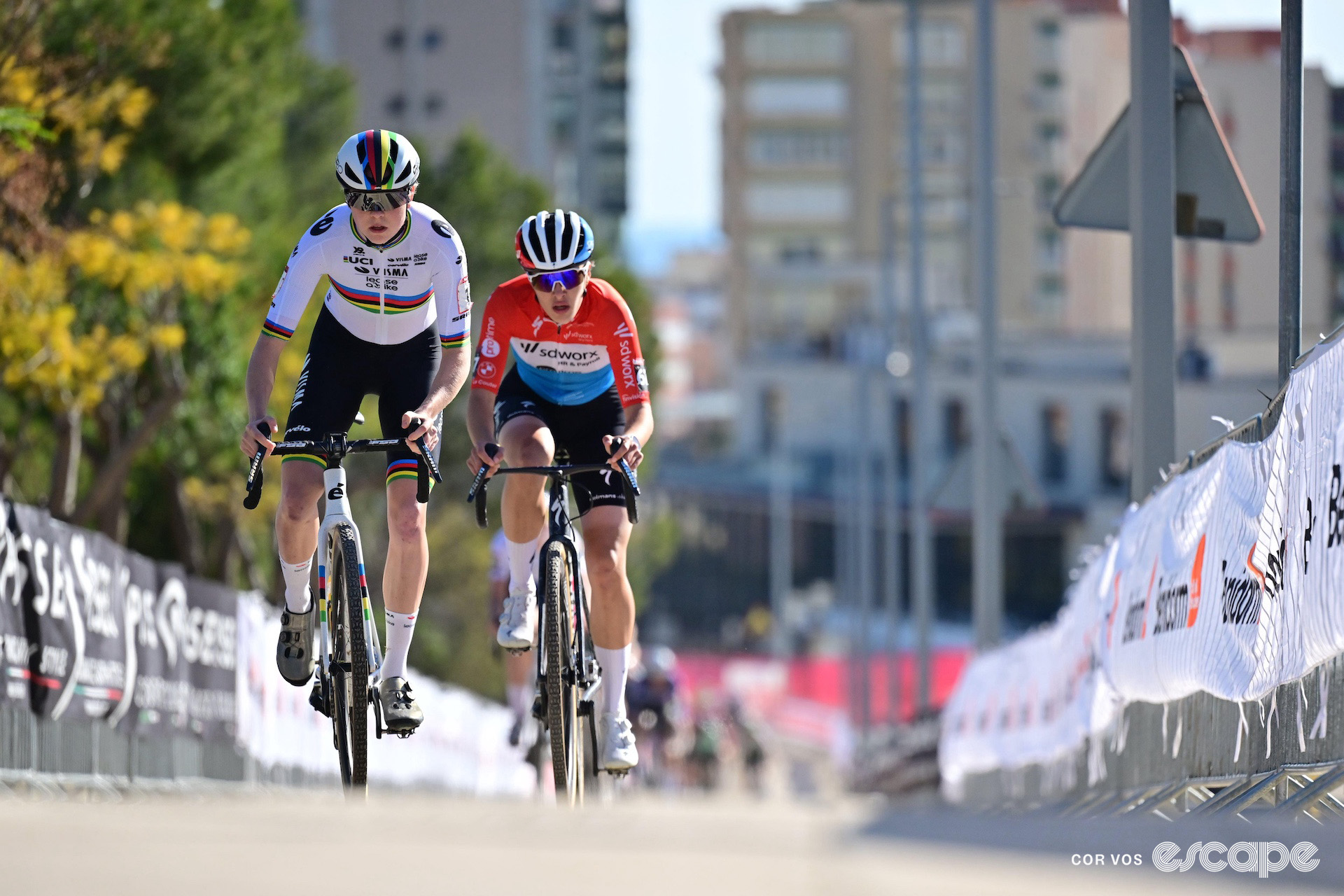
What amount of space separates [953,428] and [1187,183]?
92.2m

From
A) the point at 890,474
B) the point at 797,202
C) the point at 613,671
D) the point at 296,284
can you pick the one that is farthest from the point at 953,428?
the point at 296,284

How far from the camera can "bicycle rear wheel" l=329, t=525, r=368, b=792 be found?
9844 mm

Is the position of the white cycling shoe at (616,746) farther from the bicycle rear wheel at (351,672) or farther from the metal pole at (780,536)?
the metal pole at (780,536)

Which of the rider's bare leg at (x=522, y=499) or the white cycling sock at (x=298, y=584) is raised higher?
the rider's bare leg at (x=522, y=499)

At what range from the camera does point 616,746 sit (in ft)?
33.6

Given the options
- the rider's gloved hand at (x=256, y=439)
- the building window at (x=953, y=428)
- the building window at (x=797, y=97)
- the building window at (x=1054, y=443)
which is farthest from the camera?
the building window at (x=797, y=97)

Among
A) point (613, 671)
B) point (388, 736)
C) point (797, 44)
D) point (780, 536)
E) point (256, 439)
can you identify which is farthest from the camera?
point (797, 44)

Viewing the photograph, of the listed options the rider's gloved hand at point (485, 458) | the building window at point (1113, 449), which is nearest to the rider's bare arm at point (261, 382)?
the rider's gloved hand at point (485, 458)

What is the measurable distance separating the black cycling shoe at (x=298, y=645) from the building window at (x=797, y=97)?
13000cm

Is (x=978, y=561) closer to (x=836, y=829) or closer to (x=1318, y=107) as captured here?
(x=1318, y=107)

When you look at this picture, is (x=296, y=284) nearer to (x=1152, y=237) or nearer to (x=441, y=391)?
(x=441, y=391)

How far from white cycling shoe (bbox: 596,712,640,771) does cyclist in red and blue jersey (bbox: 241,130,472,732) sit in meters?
0.86

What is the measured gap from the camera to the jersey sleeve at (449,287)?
392 inches

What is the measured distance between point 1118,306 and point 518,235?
4717 inches
